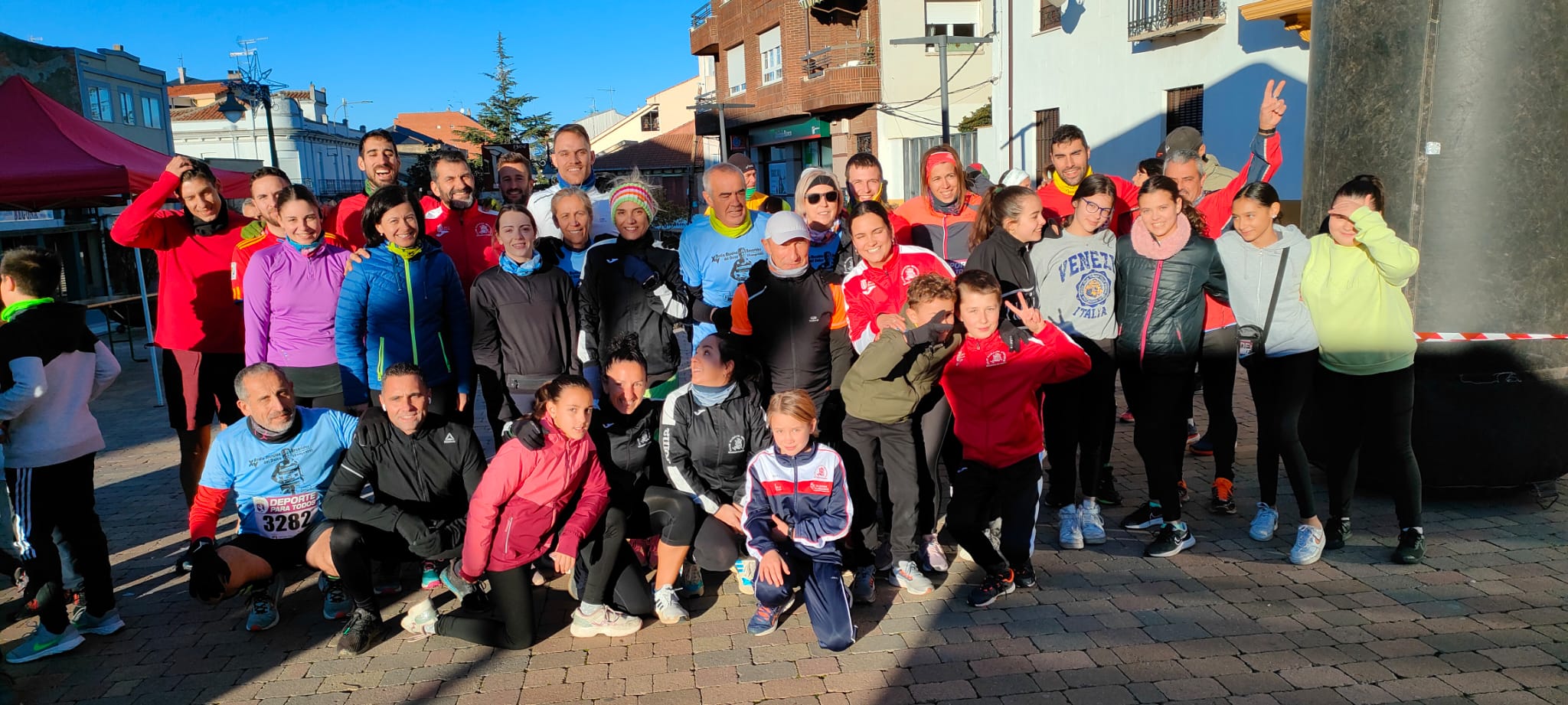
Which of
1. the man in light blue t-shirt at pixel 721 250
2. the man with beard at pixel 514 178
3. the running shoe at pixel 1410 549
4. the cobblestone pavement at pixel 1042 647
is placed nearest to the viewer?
the cobblestone pavement at pixel 1042 647

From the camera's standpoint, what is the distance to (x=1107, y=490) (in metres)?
5.41

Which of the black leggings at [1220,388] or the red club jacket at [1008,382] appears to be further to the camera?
the black leggings at [1220,388]

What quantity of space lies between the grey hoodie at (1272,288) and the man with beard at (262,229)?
460cm

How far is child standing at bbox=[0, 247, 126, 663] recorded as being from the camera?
4.00 metres

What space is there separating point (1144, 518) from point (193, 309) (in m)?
5.13

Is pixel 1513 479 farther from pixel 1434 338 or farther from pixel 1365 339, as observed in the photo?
pixel 1365 339

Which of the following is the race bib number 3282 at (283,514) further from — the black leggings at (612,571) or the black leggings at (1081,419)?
the black leggings at (1081,419)

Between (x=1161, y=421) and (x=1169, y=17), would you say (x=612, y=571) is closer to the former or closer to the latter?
(x=1161, y=421)

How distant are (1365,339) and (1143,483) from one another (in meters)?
1.66

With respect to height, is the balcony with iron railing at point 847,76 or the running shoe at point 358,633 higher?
the balcony with iron railing at point 847,76

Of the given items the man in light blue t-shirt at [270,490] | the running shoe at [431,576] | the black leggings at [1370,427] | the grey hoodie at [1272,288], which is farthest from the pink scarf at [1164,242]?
the man in light blue t-shirt at [270,490]

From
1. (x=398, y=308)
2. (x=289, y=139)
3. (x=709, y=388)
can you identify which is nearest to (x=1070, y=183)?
(x=709, y=388)

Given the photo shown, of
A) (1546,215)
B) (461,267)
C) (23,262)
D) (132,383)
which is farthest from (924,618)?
(132,383)

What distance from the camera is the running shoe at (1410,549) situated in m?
4.38
